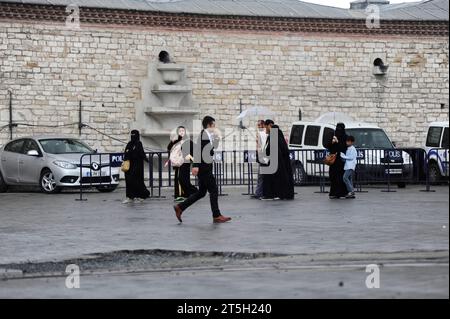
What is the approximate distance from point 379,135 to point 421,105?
10.7m

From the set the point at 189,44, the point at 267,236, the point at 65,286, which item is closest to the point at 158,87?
the point at 189,44

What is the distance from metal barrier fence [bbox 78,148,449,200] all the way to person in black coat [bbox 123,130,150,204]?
196 centimetres

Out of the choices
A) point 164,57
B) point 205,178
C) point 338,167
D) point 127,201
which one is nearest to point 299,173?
point 338,167

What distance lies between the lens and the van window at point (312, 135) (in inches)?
1437

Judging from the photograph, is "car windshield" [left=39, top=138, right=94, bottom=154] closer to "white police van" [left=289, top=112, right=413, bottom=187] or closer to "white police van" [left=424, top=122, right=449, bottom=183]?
"white police van" [left=289, top=112, right=413, bottom=187]

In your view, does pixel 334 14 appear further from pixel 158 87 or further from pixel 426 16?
pixel 158 87

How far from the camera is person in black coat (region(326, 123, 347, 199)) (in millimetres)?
28594

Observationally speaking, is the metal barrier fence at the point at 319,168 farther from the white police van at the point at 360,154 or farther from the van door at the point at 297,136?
the van door at the point at 297,136

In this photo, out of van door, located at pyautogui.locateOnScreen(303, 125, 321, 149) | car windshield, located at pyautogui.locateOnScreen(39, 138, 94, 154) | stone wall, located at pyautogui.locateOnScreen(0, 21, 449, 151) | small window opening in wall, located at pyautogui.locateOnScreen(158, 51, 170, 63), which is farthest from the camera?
small window opening in wall, located at pyautogui.locateOnScreen(158, 51, 170, 63)

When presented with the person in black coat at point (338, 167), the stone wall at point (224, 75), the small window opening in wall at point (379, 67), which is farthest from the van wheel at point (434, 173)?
the small window opening in wall at point (379, 67)

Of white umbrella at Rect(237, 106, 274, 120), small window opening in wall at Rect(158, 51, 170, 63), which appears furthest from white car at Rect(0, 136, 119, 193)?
white umbrella at Rect(237, 106, 274, 120)

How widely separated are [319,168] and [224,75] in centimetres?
1103

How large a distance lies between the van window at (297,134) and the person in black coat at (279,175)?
9.27m

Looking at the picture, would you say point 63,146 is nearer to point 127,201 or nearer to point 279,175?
point 127,201
